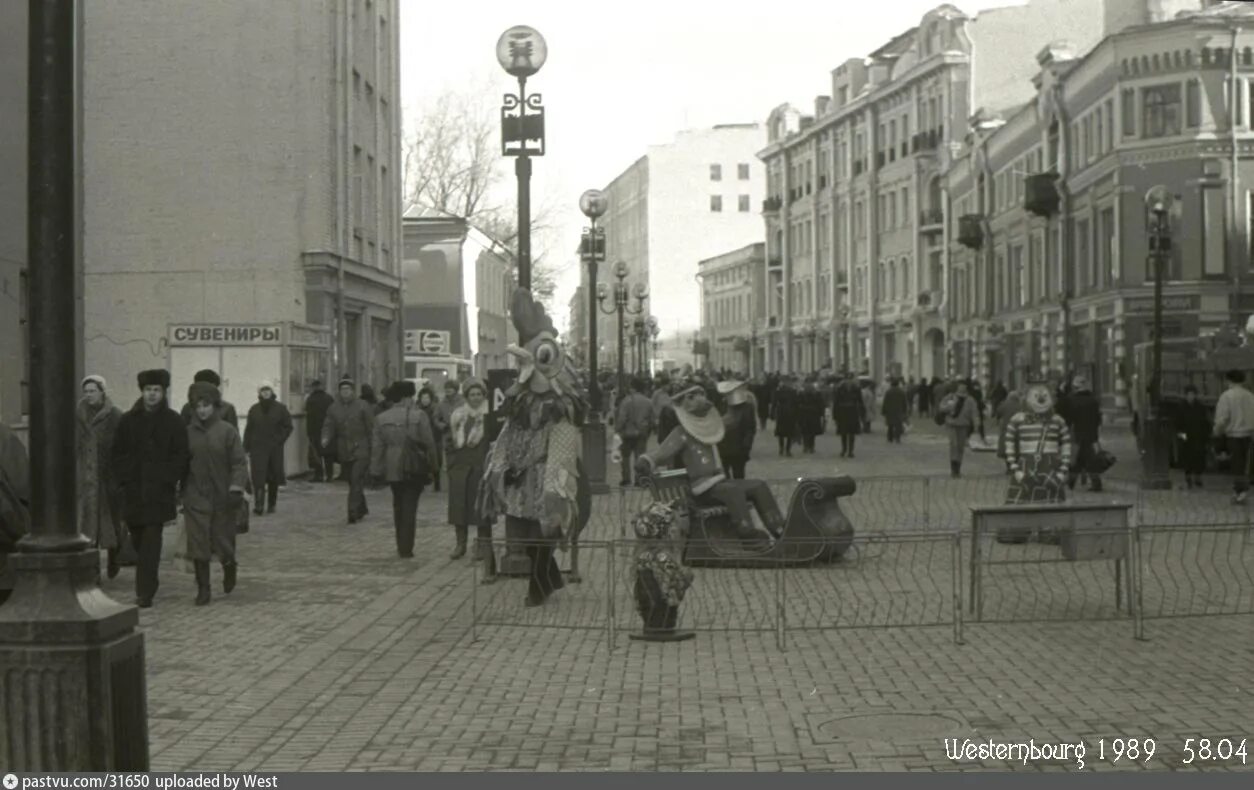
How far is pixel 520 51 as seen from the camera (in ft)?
68.9

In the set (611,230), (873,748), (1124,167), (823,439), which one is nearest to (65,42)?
(873,748)

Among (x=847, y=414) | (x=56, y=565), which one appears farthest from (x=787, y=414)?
(x=56, y=565)

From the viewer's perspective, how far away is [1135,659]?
10.3 meters

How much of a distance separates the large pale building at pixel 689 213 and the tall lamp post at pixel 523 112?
375 ft

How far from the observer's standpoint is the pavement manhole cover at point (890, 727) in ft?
26.5

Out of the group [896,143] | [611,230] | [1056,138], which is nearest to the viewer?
[1056,138]

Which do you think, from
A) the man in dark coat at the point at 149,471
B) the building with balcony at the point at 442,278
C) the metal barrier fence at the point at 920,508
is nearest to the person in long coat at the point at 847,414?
the metal barrier fence at the point at 920,508

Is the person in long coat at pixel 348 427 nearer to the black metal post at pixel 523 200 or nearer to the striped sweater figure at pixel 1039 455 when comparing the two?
the black metal post at pixel 523 200

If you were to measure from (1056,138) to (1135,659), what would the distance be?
1952 inches

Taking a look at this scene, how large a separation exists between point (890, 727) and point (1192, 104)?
140 ft

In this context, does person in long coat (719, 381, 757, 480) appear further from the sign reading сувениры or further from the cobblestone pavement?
the cobblestone pavement

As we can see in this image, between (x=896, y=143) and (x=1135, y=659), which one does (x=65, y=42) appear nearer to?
(x=1135, y=659)

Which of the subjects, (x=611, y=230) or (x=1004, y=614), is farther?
(x=611, y=230)

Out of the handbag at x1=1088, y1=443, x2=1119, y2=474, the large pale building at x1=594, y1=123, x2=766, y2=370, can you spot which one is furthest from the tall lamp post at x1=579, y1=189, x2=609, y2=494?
the large pale building at x1=594, y1=123, x2=766, y2=370
